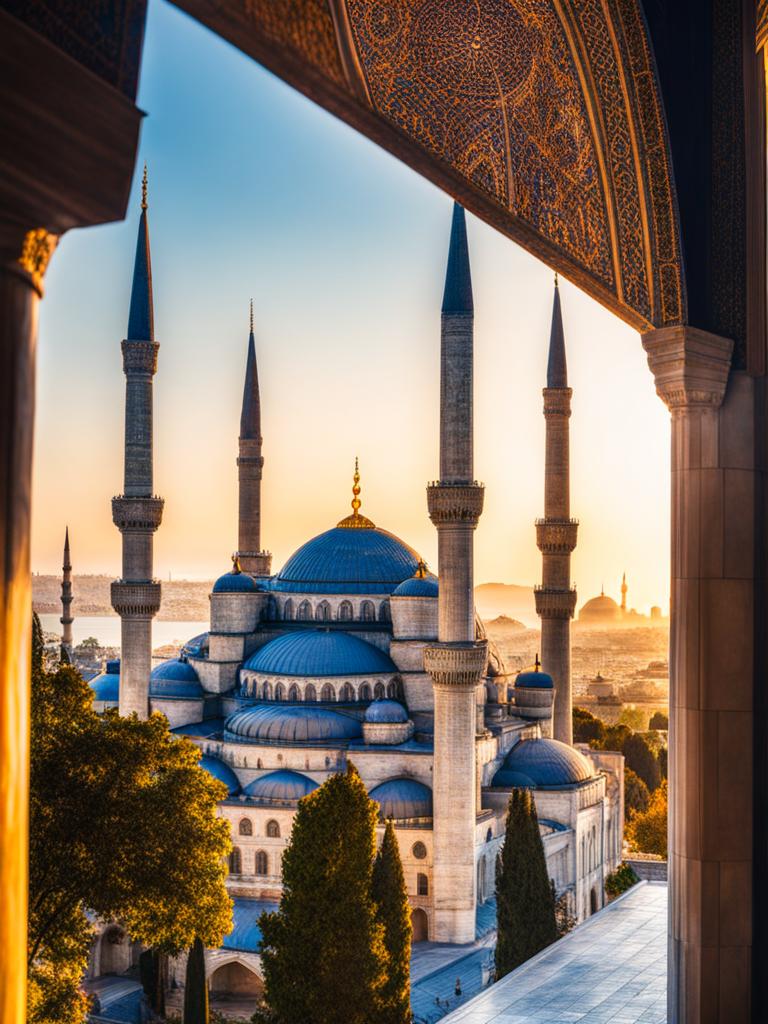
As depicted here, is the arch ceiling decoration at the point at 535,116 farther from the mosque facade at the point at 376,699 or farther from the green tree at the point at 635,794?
the green tree at the point at 635,794

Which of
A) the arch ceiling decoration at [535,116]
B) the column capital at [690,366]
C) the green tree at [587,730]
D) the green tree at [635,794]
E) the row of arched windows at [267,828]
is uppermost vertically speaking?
the arch ceiling decoration at [535,116]

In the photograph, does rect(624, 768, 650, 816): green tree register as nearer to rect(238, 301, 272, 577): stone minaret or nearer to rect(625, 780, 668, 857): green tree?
rect(625, 780, 668, 857): green tree

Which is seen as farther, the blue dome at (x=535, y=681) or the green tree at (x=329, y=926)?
the blue dome at (x=535, y=681)

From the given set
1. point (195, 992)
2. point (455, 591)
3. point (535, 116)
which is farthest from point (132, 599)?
point (535, 116)

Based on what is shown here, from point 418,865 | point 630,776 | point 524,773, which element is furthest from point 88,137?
point 630,776

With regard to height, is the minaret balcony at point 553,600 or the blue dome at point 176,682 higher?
the minaret balcony at point 553,600

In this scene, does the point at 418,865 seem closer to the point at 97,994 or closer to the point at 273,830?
the point at 273,830

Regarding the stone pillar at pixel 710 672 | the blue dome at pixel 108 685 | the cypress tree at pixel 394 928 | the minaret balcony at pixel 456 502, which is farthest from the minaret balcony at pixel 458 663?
the stone pillar at pixel 710 672
